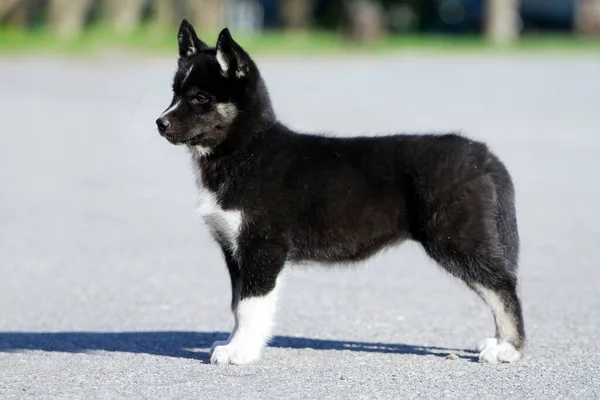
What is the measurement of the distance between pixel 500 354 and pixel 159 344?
1931 mm

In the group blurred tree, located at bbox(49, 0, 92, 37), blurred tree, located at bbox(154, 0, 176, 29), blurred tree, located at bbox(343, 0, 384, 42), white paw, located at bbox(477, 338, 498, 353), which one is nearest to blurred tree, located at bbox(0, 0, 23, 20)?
blurred tree, located at bbox(49, 0, 92, 37)

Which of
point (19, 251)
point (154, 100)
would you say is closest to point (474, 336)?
point (19, 251)

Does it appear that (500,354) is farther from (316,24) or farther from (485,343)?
(316,24)

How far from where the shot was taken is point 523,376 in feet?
20.0

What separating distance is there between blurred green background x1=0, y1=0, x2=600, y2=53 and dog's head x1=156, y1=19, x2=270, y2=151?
2709cm

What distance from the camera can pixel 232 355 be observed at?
6.26 metres

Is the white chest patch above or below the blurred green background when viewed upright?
above

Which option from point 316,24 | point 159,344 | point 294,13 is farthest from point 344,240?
point 316,24

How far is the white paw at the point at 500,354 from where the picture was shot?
6359 millimetres

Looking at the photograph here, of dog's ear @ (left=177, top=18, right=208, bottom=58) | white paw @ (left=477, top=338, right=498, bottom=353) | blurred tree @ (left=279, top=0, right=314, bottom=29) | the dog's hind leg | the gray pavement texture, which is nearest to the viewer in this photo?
the gray pavement texture

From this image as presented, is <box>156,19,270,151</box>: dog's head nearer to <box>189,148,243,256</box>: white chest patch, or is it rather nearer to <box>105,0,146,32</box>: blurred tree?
<box>189,148,243,256</box>: white chest patch

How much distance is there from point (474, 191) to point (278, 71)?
73.1 feet

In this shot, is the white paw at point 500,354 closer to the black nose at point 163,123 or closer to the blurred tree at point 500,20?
the black nose at point 163,123

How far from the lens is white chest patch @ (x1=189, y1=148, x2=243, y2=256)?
20.8 feet
